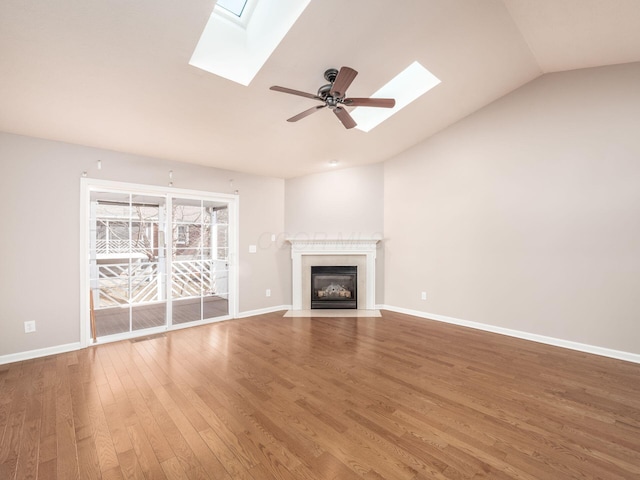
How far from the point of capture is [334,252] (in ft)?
17.7

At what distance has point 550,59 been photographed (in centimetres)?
332

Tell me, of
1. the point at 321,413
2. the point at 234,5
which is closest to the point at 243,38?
the point at 234,5

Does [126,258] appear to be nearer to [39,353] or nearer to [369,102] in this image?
[39,353]

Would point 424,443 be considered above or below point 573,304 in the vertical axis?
below

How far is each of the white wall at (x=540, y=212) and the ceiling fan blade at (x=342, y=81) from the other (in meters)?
2.79

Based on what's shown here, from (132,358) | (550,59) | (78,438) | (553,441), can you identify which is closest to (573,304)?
(553,441)

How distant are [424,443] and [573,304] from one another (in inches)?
116

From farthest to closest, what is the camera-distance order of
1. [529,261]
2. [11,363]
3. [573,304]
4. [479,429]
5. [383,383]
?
[529,261], [573,304], [11,363], [383,383], [479,429]

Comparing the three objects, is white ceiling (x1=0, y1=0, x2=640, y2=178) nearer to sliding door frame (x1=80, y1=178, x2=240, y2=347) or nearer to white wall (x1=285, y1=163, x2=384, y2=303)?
sliding door frame (x1=80, y1=178, x2=240, y2=347)

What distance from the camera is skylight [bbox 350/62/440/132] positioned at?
3.51 metres

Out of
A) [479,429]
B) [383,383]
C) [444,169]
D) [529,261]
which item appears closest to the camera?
[479,429]

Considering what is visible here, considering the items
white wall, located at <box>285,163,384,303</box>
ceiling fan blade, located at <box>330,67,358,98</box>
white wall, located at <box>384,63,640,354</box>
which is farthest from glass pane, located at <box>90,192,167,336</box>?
white wall, located at <box>384,63,640,354</box>

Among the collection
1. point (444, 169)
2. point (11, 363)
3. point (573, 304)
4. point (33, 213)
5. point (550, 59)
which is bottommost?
point (11, 363)

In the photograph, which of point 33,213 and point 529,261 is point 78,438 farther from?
point 529,261
